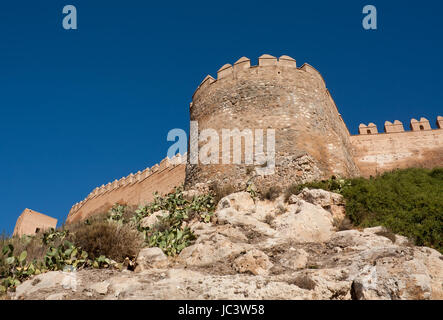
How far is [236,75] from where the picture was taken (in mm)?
14516

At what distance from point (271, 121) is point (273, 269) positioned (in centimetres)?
706

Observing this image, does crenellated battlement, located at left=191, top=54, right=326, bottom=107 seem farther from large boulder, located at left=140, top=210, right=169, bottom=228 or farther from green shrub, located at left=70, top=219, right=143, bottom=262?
green shrub, located at left=70, top=219, right=143, bottom=262

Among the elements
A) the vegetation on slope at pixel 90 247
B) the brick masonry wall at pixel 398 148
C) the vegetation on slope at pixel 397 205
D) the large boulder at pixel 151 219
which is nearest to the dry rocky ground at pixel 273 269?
the vegetation on slope at pixel 90 247

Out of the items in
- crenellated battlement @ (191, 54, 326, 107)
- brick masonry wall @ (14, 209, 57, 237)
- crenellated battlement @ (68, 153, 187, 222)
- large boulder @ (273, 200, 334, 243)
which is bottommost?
large boulder @ (273, 200, 334, 243)

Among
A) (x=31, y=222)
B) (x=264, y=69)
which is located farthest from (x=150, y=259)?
(x=31, y=222)

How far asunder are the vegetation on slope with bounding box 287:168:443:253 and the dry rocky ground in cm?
Result: 69

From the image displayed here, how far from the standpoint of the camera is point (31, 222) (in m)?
27.1

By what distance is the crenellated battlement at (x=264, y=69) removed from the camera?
1416 cm

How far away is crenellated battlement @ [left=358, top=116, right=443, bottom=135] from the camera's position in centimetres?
2052

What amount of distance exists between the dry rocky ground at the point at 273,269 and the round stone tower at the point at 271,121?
131 inches

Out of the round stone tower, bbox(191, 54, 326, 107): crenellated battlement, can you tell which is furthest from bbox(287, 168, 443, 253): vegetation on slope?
bbox(191, 54, 326, 107): crenellated battlement

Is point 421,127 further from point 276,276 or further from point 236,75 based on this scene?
point 276,276
